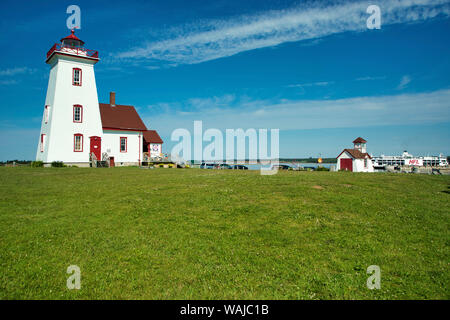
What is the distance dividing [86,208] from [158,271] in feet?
24.6

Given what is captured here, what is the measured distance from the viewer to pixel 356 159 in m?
54.3

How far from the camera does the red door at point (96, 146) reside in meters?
40.0

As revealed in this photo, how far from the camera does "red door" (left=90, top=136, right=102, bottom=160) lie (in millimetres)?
40031

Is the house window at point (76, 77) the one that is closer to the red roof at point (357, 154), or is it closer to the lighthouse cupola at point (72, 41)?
the lighthouse cupola at point (72, 41)

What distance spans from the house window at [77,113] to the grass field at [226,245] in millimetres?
25685

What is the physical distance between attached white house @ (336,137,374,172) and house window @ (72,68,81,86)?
4852 centimetres

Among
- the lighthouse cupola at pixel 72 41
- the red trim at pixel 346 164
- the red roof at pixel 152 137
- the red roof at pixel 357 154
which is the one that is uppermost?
the lighthouse cupola at pixel 72 41

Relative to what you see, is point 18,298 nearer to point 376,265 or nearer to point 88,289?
point 88,289

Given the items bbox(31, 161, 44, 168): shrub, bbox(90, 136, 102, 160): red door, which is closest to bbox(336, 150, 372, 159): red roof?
bbox(90, 136, 102, 160): red door

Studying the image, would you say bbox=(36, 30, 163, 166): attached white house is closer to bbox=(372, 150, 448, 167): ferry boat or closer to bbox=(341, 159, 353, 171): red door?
bbox=(341, 159, 353, 171): red door

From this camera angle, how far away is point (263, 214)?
12.1m

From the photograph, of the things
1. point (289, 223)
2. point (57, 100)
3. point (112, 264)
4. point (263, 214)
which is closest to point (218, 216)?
point (263, 214)

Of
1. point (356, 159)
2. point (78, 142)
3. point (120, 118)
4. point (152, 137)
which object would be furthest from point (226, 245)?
point (356, 159)

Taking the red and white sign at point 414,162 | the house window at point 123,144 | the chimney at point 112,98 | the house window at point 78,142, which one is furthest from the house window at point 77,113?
the red and white sign at point 414,162
